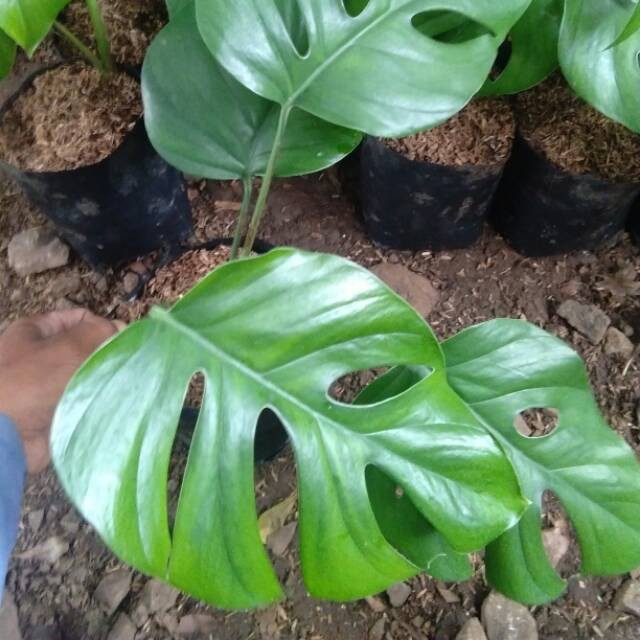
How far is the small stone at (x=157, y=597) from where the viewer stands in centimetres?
117

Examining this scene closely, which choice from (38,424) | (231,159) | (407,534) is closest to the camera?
(407,534)

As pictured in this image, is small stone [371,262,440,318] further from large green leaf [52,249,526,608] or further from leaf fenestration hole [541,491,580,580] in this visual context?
large green leaf [52,249,526,608]

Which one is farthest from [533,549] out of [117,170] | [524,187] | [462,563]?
[117,170]

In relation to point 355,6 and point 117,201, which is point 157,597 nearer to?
point 117,201

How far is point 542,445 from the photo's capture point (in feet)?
2.74

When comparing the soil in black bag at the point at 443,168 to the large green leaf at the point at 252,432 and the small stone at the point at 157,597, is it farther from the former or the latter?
the small stone at the point at 157,597

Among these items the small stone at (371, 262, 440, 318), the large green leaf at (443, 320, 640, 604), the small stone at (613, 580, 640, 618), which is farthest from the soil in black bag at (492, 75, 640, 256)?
the small stone at (613, 580, 640, 618)

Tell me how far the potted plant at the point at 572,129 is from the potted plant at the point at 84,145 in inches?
24.7

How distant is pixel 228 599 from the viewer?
0.68 m

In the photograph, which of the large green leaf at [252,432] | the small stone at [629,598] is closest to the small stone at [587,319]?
the small stone at [629,598]

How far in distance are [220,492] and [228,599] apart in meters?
0.11

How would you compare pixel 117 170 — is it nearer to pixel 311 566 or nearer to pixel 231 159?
pixel 231 159

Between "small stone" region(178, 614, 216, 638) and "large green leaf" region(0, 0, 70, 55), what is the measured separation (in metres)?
0.93

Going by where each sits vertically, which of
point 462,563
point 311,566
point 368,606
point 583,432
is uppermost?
point 311,566
